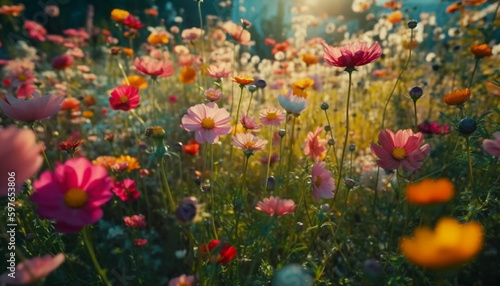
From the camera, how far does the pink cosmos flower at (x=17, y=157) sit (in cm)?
56

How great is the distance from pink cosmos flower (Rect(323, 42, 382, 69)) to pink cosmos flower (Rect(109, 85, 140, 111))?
713mm

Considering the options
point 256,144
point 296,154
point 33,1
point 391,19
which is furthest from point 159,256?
point 33,1

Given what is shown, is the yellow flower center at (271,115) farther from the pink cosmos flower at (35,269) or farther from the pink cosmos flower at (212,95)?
the pink cosmos flower at (35,269)

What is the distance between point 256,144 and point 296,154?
1.18 metres

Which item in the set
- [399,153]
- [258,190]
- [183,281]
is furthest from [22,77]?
[399,153]

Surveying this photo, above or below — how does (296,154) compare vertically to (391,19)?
below

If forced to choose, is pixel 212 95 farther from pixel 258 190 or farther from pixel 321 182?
pixel 258 190

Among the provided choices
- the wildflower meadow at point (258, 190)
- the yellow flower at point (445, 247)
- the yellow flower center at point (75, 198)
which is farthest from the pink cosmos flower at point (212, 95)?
the yellow flower at point (445, 247)

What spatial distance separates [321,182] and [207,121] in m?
0.41

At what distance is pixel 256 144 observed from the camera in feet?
3.84

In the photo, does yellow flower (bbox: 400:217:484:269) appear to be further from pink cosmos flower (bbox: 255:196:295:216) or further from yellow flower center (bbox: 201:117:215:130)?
yellow flower center (bbox: 201:117:215:130)

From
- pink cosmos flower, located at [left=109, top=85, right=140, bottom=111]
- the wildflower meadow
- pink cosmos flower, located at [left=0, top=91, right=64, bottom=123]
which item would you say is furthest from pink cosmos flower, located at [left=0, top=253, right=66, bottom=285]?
pink cosmos flower, located at [left=109, top=85, right=140, bottom=111]

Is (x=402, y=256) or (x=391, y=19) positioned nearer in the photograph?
(x=402, y=256)

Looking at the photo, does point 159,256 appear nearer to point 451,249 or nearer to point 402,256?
point 402,256
